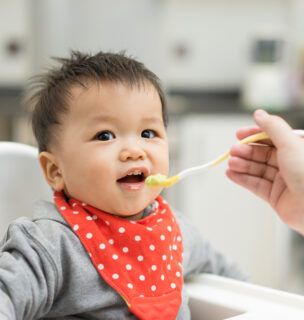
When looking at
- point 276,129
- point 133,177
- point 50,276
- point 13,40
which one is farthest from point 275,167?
point 13,40

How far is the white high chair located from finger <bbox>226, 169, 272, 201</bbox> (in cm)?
14

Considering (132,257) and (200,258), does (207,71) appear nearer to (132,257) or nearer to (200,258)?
(200,258)

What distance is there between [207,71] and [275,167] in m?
2.13

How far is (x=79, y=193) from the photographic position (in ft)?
3.23

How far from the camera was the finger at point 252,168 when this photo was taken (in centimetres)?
113

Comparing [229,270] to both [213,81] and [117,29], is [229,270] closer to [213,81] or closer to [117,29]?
[117,29]

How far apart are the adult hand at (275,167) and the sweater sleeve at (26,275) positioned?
33 centimetres

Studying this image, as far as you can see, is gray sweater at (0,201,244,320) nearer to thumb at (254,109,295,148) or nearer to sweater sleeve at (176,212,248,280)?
sweater sleeve at (176,212,248,280)

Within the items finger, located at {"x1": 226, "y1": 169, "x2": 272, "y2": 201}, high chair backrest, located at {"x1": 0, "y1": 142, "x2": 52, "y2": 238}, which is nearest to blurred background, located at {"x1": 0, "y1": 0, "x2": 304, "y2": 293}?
high chair backrest, located at {"x1": 0, "y1": 142, "x2": 52, "y2": 238}

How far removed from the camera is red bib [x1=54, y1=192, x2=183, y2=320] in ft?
3.12

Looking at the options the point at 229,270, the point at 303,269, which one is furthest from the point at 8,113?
the point at 229,270

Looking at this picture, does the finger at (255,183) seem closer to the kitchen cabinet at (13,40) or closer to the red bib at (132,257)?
the red bib at (132,257)

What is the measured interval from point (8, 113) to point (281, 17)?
1273 mm

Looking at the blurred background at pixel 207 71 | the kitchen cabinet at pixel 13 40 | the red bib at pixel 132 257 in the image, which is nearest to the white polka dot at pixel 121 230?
the red bib at pixel 132 257
